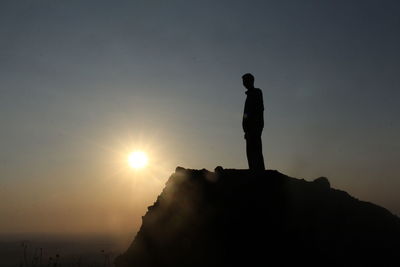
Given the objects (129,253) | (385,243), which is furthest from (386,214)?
(129,253)

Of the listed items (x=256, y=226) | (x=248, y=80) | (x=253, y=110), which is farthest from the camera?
(x=253, y=110)

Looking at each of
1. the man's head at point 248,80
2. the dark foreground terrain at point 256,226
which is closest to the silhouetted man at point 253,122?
the man's head at point 248,80

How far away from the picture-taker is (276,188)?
14.3 m

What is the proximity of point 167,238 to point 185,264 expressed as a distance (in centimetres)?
145

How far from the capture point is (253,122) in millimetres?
15375

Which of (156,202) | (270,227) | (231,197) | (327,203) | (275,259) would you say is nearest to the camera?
(275,259)

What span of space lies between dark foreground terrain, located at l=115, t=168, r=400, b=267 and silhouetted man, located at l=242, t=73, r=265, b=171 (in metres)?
0.73

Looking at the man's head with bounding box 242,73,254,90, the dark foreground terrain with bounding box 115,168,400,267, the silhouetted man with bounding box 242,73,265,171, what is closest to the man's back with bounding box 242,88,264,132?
the silhouetted man with bounding box 242,73,265,171

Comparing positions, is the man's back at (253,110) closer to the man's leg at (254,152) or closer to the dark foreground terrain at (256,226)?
the man's leg at (254,152)

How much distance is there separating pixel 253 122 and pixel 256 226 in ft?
12.9

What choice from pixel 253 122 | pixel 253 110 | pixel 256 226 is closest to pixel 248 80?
pixel 253 110

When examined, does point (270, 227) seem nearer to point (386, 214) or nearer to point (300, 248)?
point (300, 248)

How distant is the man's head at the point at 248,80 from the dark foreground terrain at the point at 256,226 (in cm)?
290

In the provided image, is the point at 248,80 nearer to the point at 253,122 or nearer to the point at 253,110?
the point at 253,110
